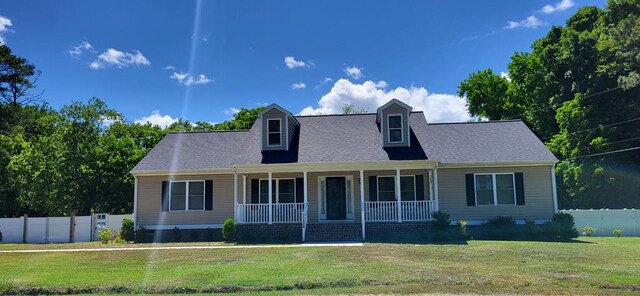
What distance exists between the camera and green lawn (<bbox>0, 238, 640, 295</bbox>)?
29.0 ft

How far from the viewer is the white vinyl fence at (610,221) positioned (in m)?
21.0

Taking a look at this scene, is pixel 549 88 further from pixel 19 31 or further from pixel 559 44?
pixel 19 31

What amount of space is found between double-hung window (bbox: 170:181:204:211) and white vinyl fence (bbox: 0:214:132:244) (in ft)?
15.4

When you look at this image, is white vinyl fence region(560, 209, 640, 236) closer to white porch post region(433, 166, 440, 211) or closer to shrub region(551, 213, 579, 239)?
shrub region(551, 213, 579, 239)

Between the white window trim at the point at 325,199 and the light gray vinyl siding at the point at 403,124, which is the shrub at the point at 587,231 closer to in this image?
the light gray vinyl siding at the point at 403,124

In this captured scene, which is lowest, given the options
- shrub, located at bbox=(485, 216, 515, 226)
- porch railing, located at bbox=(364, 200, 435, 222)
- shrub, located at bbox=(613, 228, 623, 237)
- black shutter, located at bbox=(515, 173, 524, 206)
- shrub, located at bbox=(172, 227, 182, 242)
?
shrub, located at bbox=(613, 228, 623, 237)

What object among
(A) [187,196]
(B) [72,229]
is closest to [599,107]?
(A) [187,196]

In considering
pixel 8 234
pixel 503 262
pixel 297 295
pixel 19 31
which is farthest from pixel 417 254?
pixel 8 234

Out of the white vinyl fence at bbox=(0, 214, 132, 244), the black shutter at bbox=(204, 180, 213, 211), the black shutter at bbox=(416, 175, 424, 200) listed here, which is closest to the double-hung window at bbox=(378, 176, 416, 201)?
the black shutter at bbox=(416, 175, 424, 200)

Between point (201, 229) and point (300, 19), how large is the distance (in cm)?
952

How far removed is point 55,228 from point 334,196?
13.9m

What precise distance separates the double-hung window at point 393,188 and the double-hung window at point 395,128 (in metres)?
1.68

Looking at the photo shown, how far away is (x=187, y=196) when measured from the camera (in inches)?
803

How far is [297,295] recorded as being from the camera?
27.2 ft
